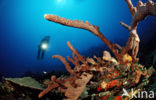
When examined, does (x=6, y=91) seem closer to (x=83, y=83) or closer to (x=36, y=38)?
(x=83, y=83)

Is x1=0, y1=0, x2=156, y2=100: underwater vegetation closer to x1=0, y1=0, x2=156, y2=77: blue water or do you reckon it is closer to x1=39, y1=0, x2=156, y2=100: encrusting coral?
x1=39, y1=0, x2=156, y2=100: encrusting coral

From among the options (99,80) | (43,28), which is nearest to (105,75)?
(99,80)

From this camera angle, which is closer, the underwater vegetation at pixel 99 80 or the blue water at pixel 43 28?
the underwater vegetation at pixel 99 80

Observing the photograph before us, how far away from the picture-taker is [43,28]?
99.2m

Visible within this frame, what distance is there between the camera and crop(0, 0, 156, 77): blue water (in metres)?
73.1

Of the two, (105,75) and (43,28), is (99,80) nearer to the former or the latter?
(105,75)

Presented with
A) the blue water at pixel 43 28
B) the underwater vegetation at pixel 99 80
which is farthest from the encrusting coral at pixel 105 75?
the blue water at pixel 43 28

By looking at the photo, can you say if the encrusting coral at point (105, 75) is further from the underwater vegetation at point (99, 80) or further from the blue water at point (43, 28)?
the blue water at point (43, 28)

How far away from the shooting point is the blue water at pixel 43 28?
240ft

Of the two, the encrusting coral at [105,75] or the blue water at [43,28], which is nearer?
the encrusting coral at [105,75]

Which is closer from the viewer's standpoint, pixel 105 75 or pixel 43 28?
pixel 105 75

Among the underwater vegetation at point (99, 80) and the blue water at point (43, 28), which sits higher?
the blue water at point (43, 28)

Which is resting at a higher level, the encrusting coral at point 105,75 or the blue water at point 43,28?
the blue water at point 43,28

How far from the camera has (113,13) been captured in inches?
2982
